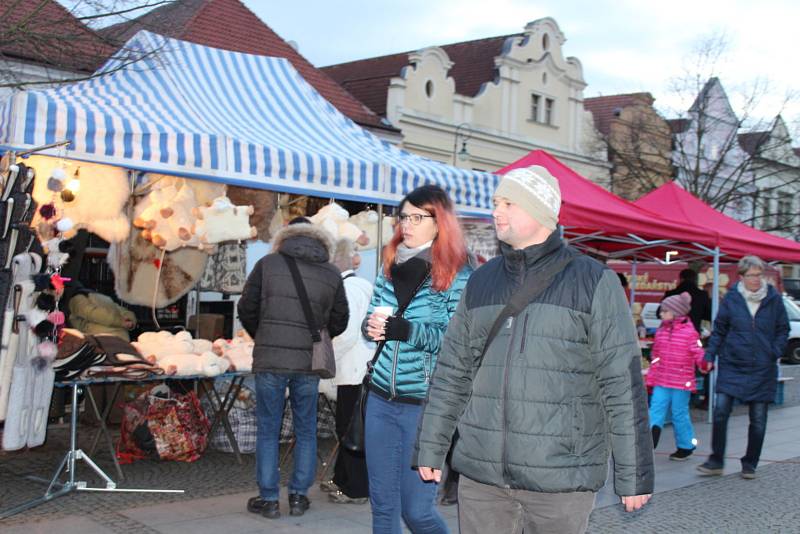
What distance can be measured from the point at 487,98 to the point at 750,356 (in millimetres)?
22597

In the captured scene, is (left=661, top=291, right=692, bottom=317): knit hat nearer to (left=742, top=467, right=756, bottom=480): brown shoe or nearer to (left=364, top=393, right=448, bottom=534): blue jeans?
(left=742, top=467, right=756, bottom=480): brown shoe

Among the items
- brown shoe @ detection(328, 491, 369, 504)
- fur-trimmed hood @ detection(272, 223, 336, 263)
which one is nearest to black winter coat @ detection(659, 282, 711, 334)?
brown shoe @ detection(328, 491, 369, 504)

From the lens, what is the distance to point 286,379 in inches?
217

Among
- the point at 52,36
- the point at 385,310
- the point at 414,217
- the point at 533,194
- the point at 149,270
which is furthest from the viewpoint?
the point at 52,36

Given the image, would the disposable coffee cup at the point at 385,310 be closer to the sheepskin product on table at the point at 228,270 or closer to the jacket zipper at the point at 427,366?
the jacket zipper at the point at 427,366

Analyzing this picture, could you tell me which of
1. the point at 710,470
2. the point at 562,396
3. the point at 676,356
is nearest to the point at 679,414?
the point at 676,356

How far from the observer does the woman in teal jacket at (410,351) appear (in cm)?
370

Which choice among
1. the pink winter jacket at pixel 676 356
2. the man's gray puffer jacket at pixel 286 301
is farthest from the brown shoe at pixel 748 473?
the man's gray puffer jacket at pixel 286 301

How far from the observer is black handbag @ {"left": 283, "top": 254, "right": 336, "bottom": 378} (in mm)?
5477

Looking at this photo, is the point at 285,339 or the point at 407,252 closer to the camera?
the point at 407,252

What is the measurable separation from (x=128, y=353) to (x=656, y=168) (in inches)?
1079

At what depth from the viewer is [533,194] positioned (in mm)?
2980

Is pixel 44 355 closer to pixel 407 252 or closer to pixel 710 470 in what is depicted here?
pixel 407 252

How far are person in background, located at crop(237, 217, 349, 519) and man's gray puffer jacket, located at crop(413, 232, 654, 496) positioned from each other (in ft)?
8.62
